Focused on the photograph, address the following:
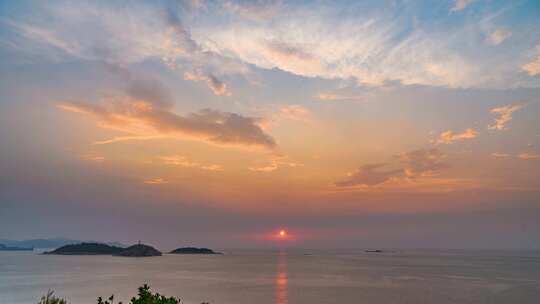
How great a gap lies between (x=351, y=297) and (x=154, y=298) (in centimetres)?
7702

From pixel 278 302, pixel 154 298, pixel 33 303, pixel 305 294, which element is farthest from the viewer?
pixel 305 294

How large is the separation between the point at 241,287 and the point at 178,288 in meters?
19.0

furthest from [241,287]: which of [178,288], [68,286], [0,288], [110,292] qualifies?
[0,288]

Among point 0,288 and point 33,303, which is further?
point 0,288

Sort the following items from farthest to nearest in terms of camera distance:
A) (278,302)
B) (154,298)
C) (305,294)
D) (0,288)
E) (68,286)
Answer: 1. (68,286)
2. (0,288)
3. (305,294)
4. (278,302)
5. (154,298)

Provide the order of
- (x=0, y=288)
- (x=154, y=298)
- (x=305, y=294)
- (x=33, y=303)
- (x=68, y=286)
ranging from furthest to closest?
1. (x=68, y=286)
2. (x=0, y=288)
3. (x=305, y=294)
4. (x=33, y=303)
5. (x=154, y=298)

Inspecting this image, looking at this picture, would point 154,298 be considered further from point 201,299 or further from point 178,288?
point 178,288

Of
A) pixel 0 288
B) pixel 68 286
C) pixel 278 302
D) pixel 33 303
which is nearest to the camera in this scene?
pixel 33 303

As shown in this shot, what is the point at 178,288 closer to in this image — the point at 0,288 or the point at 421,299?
the point at 0,288

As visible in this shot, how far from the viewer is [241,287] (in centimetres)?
11138

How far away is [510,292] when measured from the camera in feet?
324

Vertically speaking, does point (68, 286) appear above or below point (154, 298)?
below

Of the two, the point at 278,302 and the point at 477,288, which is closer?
the point at 278,302

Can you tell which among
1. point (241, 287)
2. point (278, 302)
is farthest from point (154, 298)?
point (241, 287)
